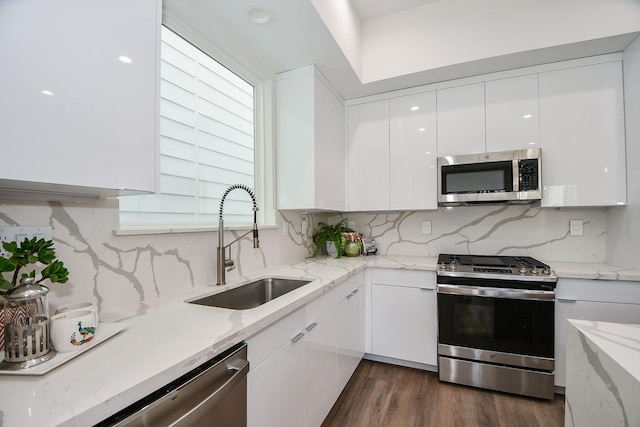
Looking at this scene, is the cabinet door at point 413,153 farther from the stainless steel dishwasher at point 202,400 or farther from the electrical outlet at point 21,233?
the electrical outlet at point 21,233

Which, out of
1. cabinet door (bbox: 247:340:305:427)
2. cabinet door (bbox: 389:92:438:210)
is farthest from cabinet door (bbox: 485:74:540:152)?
cabinet door (bbox: 247:340:305:427)

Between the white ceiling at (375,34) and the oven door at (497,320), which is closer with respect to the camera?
the white ceiling at (375,34)

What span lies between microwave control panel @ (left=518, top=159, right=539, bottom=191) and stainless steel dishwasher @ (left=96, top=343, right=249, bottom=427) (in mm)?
2171

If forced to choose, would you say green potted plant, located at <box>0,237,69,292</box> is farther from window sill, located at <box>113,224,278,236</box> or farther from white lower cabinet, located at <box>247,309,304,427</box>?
white lower cabinet, located at <box>247,309,304,427</box>

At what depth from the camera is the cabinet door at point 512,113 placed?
2172 millimetres

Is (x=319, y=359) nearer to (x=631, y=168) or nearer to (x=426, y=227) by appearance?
(x=426, y=227)

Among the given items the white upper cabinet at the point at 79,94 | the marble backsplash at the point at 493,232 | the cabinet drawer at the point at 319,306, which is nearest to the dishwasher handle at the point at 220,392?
the cabinet drawer at the point at 319,306

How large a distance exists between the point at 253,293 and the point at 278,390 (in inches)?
25.8

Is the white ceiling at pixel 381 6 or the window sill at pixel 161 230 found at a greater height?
the white ceiling at pixel 381 6

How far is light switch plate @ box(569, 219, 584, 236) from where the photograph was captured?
7.60ft

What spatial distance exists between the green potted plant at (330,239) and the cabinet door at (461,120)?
1102 mm

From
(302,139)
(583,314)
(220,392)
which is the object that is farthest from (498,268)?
(220,392)

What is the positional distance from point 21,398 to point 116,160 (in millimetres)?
582

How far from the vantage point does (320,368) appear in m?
1.56
